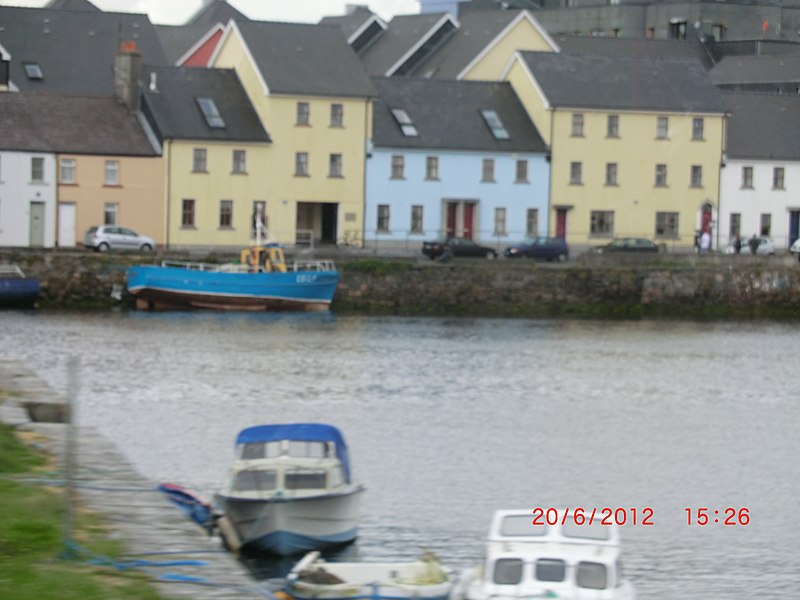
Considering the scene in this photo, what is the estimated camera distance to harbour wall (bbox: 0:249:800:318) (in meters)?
62.0

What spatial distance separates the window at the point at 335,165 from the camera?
6975cm

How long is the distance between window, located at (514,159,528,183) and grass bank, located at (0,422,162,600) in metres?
59.6

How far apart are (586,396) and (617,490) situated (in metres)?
12.8

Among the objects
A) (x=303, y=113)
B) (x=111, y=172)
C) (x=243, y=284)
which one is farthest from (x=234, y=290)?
(x=303, y=113)

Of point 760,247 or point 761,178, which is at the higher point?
point 761,178

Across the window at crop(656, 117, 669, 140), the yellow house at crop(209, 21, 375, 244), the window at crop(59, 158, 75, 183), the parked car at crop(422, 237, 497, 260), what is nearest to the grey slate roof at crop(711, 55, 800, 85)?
the window at crop(656, 117, 669, 140)

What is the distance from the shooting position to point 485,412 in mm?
37844

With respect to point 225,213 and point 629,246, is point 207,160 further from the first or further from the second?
point 629,246

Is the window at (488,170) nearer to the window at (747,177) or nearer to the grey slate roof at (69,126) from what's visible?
the window at (747,177)

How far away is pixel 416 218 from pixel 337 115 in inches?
241

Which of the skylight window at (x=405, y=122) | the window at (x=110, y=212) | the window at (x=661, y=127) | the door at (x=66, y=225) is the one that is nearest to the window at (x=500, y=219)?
the skylight window at (x=405, y=122)

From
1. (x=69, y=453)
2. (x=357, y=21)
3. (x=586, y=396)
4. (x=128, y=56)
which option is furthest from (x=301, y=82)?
(x=69, y=453)

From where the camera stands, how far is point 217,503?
77.9ft

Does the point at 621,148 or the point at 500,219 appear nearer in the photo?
the point at 500,219
